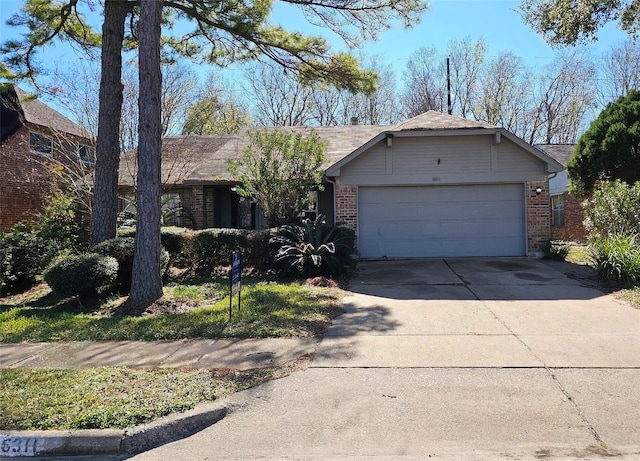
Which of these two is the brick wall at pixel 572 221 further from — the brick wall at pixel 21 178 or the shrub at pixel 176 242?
the brick wall at pixel 21 178

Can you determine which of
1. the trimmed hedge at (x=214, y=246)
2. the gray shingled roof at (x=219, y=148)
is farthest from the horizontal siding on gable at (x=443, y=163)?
the trimmed hedge at (x=214, y=246)

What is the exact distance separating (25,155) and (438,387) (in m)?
17.7

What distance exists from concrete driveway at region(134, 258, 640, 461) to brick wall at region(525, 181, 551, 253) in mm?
5947

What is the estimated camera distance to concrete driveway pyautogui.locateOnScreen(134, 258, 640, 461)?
3605 mm

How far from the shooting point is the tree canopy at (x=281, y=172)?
40.6ft

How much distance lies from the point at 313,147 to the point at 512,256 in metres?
7.01

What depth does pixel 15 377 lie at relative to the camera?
4.99 metres

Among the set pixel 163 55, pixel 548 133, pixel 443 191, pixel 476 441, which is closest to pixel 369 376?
pixel 476 441

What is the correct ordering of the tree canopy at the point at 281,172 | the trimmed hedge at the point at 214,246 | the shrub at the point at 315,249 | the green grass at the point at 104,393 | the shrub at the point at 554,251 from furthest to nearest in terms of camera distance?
1. the shrub at the point at 554,251
2. the tree canopy at the point at 281,172
3. the trimmed hedge at the point at 214,246
4. the shrub at the point at 315,249
5. the green grass at the point at 104,393

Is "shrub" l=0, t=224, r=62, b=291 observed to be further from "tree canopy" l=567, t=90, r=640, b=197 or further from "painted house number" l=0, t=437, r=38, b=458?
"tree canopy" l=567, t=90, r=640, b=197

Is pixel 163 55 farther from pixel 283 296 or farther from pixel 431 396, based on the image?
pixel 431 396

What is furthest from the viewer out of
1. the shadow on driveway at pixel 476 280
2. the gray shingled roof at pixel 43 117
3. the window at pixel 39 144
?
the window at pixel 39 144

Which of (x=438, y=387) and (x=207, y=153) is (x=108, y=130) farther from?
(x=438, y=387)

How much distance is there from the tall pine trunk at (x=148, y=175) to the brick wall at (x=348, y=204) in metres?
6.35
